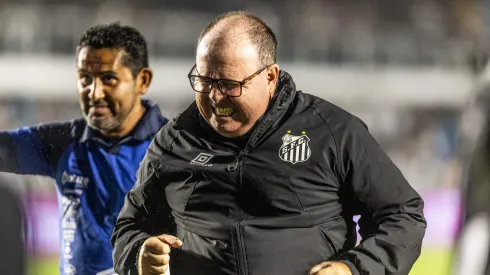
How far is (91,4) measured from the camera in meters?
5.00

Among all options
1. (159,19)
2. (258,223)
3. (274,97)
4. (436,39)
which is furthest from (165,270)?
(436,39)

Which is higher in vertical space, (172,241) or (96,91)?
(96,91)

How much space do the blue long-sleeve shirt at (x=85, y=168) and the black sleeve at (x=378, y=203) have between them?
0.63 m

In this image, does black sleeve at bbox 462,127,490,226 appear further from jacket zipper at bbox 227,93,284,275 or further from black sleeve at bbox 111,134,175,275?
black sleeve at bbox 111,134,175,275

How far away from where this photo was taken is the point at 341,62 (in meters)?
5.69

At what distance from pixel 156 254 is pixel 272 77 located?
351mm

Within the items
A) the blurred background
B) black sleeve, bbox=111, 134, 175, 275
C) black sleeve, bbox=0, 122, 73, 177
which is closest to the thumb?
black sleeve, bbox=111, 134, 175, 275

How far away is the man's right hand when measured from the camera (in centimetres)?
129

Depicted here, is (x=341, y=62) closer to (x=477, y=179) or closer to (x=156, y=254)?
(x=477, y=179)

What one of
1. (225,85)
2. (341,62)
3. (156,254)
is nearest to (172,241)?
(156,254)

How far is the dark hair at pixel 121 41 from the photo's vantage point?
178 cm

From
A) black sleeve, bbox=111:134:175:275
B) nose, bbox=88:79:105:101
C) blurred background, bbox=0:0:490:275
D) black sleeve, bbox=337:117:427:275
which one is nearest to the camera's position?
black sleeve, bbox=337:117:427:275

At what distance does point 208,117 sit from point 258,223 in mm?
193

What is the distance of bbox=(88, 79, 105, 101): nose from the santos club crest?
2.01 feet
